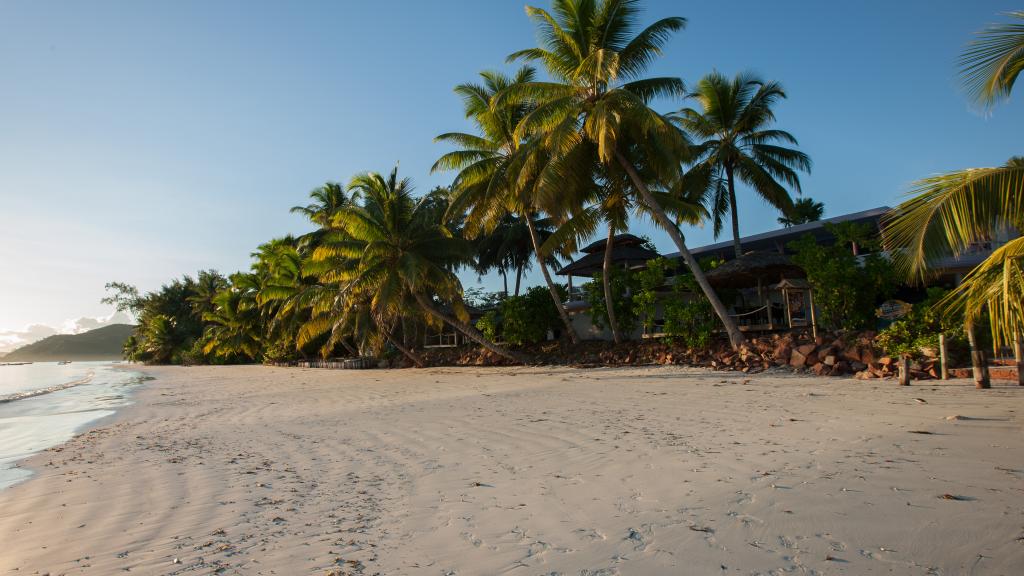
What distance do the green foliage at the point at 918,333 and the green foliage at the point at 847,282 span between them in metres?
2.14

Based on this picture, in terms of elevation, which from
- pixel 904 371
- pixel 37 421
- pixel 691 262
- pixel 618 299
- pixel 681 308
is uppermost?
pixel 691 262

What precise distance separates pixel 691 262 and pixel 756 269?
1.90 m

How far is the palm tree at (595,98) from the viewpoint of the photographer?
44.1 ft

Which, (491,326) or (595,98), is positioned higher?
(595,98)

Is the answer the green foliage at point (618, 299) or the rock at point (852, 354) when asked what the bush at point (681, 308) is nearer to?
the green foliage at point (618, 299)

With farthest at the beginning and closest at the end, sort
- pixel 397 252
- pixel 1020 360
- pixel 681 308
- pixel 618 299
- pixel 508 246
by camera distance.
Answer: pixel 508 246
pixel 397 252
pixel 618 299
pixel 681 308
pixel 1020 360

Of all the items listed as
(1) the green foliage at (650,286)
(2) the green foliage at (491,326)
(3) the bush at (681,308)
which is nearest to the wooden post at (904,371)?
(3) the bush at (681,308)

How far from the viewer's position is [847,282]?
12.1 metres

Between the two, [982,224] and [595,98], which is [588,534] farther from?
[595,98]

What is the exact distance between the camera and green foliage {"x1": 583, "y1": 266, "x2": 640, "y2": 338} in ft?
56.0

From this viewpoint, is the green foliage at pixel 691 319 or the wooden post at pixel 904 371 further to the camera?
the green foliage at pixel 691 319

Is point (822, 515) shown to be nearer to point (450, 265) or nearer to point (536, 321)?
point (536, 321)

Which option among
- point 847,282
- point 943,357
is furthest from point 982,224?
point 847,282

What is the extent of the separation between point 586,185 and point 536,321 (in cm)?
589
